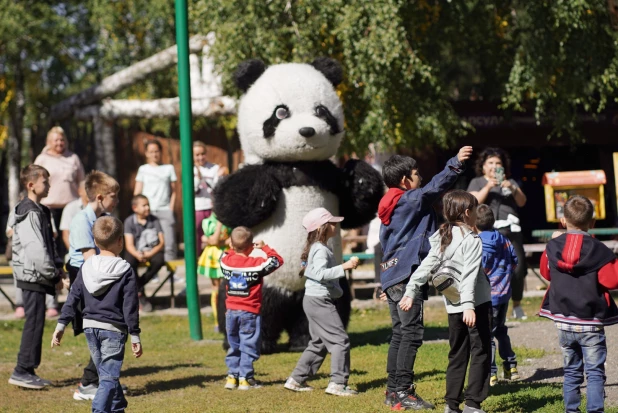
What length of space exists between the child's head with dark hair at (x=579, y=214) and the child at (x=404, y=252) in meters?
0.80

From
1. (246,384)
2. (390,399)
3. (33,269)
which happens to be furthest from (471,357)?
(33,269)

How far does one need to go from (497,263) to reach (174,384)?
264 centimetres

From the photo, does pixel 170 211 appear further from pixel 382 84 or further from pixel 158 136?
pixel 158 136

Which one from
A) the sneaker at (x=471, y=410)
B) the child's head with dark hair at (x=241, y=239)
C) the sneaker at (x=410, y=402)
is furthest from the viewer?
the child's head with dark hair at (x=241, y=239)

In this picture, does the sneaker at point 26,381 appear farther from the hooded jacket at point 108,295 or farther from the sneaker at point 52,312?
the sneaker at point 52,312

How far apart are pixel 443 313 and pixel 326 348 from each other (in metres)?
4.10

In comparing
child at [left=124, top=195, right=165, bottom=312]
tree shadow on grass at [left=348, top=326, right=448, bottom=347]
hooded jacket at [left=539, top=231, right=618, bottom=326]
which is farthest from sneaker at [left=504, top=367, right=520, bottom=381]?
child at [left=124, top=195, right=165, bottom=312]

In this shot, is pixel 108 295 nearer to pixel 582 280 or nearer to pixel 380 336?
pixel 582 280

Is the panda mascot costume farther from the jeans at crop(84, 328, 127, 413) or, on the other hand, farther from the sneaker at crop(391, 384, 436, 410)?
the jeans at crop(84, 328, 127, 413)

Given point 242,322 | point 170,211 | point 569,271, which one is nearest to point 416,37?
point 170,211

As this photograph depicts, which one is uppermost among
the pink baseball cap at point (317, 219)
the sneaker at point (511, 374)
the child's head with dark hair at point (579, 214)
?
the child's head with dark hair at point (579, 214)

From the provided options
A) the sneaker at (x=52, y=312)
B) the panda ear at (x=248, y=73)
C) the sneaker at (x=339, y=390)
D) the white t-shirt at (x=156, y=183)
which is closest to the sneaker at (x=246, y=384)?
the sneaker at (x=339, y=390)

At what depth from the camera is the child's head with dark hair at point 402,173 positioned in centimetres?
652

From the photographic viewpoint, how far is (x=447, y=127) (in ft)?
43.7
